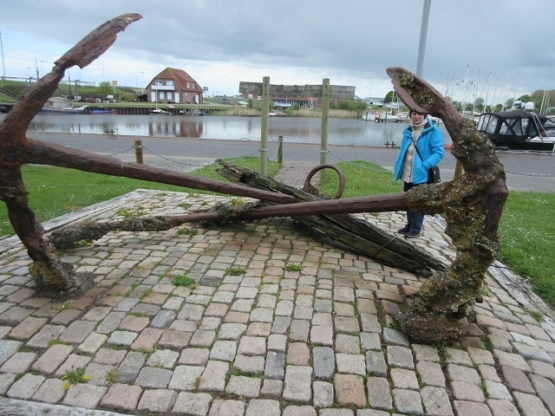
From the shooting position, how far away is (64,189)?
7.21 metres

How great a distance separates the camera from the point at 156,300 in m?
3.23

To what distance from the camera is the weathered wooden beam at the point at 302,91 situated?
818 centimetres

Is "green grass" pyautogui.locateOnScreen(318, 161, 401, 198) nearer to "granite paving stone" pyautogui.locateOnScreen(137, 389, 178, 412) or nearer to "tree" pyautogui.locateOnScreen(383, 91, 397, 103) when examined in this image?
"granite paving stone" pyautogui.locateOnScreen(137, 389, 178, 412)

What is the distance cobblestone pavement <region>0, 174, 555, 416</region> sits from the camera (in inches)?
90.2

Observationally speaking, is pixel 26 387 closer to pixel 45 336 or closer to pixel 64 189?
pixel 45 336

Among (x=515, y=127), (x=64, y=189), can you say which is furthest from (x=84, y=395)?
(x=515, y=127)

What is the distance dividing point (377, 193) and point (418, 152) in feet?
10.3

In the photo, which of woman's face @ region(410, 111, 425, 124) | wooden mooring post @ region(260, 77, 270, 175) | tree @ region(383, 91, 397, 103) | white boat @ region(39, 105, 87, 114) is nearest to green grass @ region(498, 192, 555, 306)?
woman's face @ region(410, 111, 425, 124)

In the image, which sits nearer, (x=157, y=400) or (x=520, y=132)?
(x=157, y=400)

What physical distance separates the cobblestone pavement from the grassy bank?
0.60m

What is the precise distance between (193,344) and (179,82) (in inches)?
3093

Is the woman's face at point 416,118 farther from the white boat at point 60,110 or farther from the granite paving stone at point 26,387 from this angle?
the white boat at point 60,110

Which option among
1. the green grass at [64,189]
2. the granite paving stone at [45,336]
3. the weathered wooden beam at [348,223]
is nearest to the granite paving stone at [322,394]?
the weathered wooden beam at [348,223]

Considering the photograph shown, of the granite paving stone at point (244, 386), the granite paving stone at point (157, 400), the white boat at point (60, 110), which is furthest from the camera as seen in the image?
the white boat at point (60, 110)
